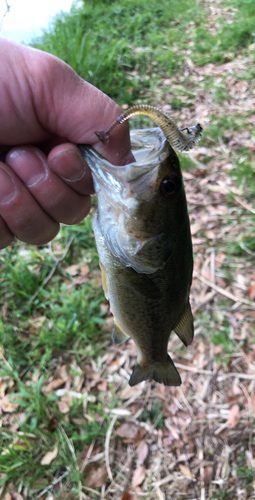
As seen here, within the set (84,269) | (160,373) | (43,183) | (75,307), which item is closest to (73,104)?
(43,183)

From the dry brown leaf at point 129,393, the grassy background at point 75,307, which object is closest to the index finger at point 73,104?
the grassy background at point 75,307

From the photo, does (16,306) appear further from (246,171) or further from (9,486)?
(246,171)

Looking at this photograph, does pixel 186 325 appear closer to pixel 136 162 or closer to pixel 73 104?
pixel 136 162

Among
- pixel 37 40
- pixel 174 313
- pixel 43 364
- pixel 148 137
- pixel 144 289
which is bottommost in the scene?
pixel 43 364

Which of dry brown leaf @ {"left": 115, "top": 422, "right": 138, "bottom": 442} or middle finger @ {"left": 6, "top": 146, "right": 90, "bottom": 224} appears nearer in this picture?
middle finger @ {"left": 6, "top": 146, "right": 90, "bottom": 224}

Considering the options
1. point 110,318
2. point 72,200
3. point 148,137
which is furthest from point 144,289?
point 110,318

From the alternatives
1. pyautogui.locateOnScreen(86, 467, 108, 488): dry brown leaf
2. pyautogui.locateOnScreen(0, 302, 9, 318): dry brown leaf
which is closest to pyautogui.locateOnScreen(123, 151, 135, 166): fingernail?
pyautogui.locateOnScreen(86, 467, 108, 488): dry brown leaf

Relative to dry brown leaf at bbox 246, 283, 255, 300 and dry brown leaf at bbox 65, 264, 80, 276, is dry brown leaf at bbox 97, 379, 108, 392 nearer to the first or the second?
dry brown leaf at bbox 65, 264, 80, 276
